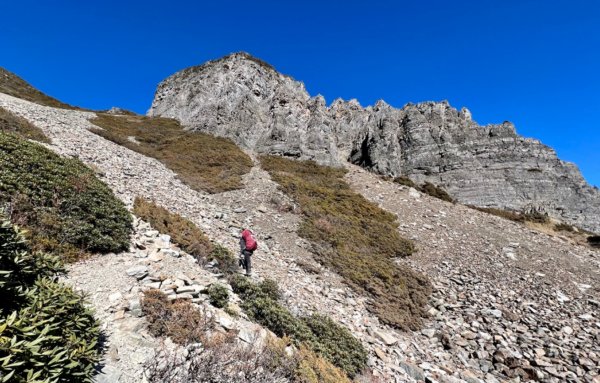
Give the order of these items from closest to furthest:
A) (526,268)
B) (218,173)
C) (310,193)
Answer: (526,268) → (310,193) → (218,173)

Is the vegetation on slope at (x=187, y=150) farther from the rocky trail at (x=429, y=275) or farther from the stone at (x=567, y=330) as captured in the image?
the stone at (x=567, y=330)

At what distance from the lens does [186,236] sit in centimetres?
1245

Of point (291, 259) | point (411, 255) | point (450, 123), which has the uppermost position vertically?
point (450, 123)

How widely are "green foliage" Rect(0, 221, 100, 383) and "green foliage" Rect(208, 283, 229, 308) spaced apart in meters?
2.92

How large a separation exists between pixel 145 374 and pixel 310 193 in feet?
66.4

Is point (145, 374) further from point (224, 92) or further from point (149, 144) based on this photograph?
point (224, 92)

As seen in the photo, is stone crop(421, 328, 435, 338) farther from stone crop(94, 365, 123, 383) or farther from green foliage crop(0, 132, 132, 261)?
green foliage crop(0, 132, 132, 261)

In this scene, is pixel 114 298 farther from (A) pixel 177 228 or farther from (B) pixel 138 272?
(A) pixel 177 228

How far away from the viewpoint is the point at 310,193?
2491 centimetres

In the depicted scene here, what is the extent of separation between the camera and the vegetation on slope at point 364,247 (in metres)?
13.4

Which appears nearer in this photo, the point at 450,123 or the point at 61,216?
the point at 61,216

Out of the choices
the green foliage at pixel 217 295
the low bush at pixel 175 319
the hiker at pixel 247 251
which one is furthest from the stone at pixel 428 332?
the low bush at pixel 175 319

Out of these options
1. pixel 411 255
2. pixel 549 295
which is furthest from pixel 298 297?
pixel 549 295

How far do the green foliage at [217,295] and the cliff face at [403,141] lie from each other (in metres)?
32.2
